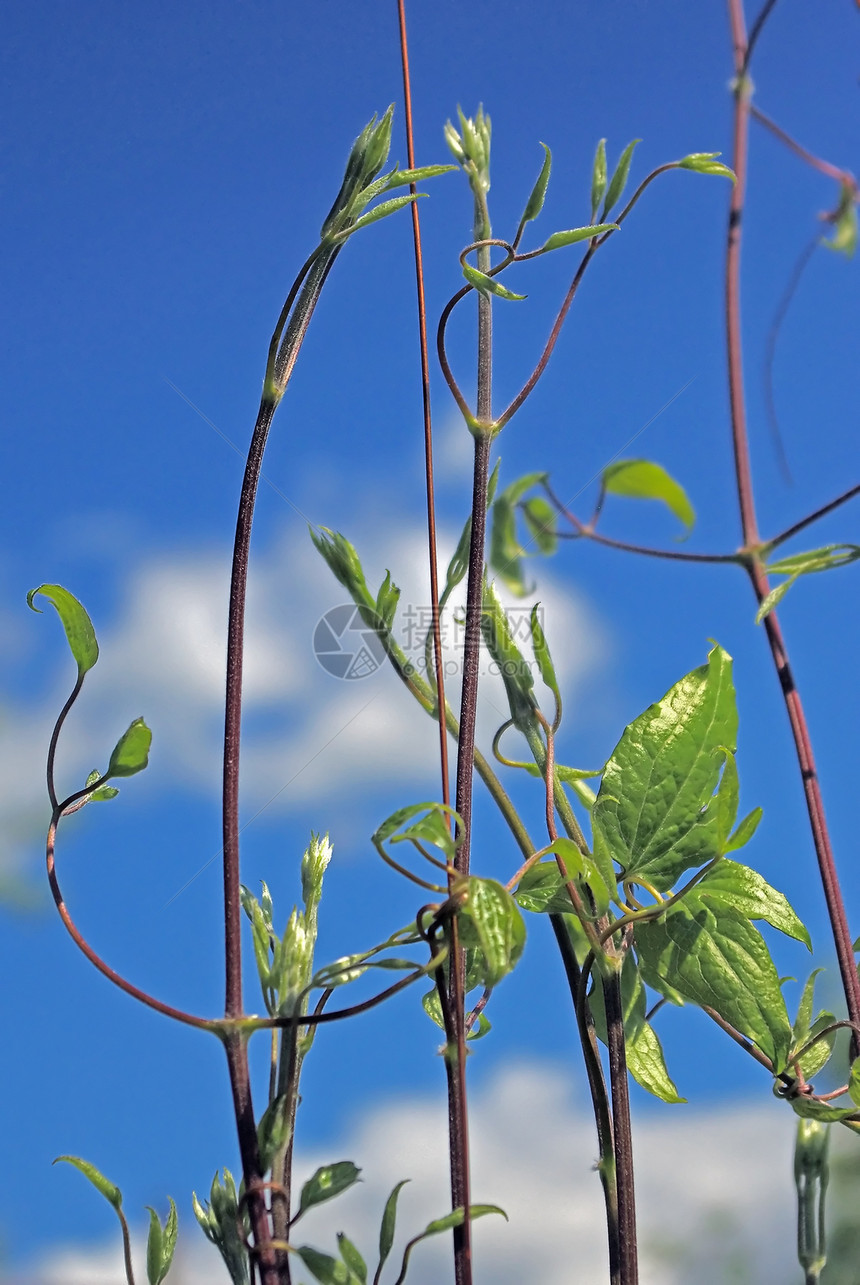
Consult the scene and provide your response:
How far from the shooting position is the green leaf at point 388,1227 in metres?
0.30

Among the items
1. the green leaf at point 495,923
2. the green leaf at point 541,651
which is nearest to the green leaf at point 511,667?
the green leaf at point 541,651

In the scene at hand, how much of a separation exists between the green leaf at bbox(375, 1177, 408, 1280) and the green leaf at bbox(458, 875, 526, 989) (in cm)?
10

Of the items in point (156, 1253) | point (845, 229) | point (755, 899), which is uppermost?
point (845, 229)

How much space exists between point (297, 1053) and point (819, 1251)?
0.19 meters

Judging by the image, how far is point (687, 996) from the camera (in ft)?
1.20

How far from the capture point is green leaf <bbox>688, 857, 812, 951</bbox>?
351mm

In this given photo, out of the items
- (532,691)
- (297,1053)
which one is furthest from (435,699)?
(297,1053)

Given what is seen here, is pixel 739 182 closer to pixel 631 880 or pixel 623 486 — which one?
pixel 623 486

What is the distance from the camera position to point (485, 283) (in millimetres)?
323

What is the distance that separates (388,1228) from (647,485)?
24 centimetres

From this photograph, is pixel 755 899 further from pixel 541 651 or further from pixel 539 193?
pixel 539 193

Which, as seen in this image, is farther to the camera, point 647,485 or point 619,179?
point 619,179

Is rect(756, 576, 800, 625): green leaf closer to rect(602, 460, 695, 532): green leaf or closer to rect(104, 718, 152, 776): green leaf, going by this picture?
rect(602, 460, 695, 532): green leaf

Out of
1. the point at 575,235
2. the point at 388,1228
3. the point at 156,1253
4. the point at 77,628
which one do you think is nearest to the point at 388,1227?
the point at 388,1228
